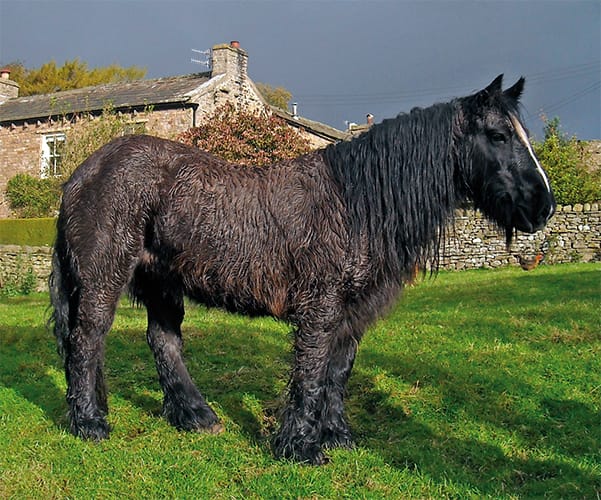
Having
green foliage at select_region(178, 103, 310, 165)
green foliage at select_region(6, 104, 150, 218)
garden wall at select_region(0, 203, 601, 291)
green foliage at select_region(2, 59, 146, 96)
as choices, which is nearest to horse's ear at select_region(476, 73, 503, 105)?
garden wall at select_region(0, 203, 601, 291)

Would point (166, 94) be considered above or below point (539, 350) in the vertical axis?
above

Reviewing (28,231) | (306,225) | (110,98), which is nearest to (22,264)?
(28,231)

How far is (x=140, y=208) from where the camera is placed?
15.0 ft

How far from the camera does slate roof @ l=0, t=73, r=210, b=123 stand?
2414 cm

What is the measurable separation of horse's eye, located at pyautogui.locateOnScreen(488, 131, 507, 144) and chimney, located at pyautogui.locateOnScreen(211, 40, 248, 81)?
73.2 feet

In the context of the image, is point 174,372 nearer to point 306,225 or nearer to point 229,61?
point 306,225

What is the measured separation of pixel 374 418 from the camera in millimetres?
4918

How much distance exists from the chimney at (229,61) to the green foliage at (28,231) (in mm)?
9171

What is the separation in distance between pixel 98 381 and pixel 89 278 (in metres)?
0.87

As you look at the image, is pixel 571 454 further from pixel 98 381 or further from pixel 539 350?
pixel 98 381

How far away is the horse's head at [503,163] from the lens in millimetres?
3865

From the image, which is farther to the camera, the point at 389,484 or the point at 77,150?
the point at 77,150

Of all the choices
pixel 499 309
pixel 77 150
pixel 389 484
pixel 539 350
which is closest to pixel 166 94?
pixel 77 150

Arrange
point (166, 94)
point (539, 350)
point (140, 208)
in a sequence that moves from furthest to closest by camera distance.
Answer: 1. point (166, 94)
2. point (539, 350)
3. point (140, 208)
